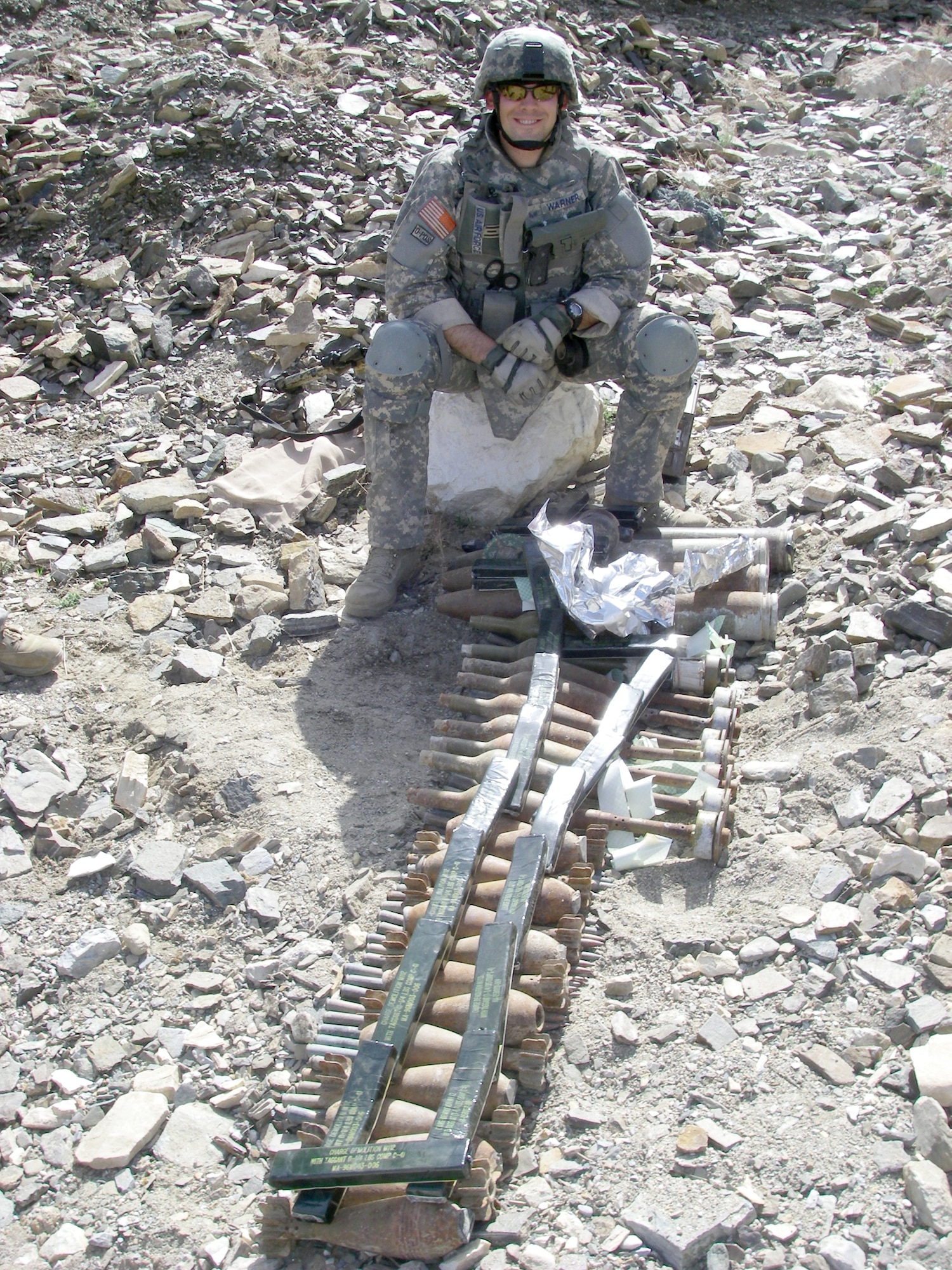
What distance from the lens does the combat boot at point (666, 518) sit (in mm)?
4918

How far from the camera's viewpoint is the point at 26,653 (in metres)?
4.33

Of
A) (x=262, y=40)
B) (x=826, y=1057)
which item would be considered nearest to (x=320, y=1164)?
(x=826, y=1057)

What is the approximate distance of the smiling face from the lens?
446 cm

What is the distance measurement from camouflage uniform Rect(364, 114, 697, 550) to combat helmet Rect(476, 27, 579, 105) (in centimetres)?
22

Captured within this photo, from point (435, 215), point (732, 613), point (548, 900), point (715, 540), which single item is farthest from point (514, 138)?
point (548, 900)

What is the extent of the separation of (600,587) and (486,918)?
1.59m

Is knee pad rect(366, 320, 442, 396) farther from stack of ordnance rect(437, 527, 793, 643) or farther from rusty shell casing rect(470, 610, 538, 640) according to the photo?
rusty shell casing rect(470, 610, 538, 640)

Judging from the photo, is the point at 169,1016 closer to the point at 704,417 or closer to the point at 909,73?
the point at 704,417

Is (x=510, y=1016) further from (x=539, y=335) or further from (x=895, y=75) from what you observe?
(x=895, y=75)

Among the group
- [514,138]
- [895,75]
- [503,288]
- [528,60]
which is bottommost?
[503,288]

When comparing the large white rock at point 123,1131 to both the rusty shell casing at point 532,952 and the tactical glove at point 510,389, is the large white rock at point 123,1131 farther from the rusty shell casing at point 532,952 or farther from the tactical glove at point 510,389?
the tactical glove at point 510,389

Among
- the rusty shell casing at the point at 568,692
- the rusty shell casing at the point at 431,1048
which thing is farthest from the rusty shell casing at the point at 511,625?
the rusty shell casing at the point at 431,1048

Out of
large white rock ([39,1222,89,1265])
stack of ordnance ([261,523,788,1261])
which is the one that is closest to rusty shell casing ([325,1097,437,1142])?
stack of ordnance ([261,523,788,1261])

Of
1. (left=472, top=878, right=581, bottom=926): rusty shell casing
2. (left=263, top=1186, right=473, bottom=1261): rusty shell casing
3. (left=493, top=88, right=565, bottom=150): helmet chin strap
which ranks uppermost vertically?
(left=493, top=88, right=565, bottom=150): helmet chin strap
